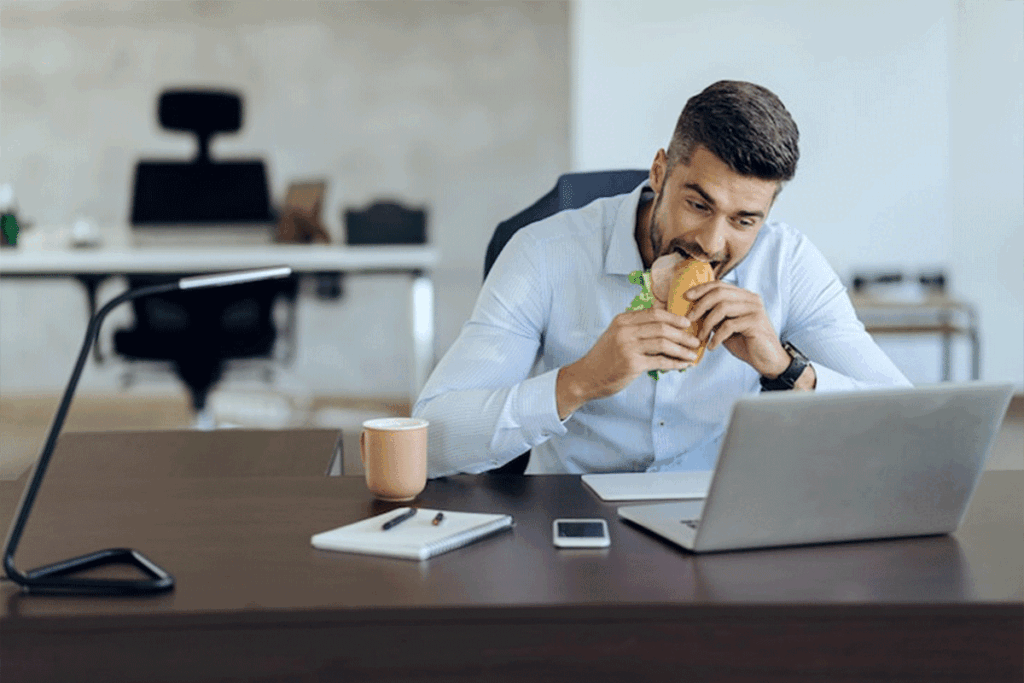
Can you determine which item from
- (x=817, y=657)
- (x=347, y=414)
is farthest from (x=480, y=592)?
(x=347, y=414)

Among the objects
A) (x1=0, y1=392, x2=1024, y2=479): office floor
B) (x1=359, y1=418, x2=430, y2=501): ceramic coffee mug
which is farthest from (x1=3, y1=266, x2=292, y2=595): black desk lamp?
(x1=0, y1=392, x2=1024, y2=479): office floor

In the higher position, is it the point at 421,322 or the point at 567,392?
the point at 567,392

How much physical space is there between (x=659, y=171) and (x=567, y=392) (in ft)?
1.54

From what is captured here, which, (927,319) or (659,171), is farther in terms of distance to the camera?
(927,319)

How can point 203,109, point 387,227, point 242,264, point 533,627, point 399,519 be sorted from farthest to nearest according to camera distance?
point 203,109 → point 387,227 → point 242,264 → point 399,519 → point 533,627

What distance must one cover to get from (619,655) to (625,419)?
0.82 metres

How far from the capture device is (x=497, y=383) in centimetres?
158

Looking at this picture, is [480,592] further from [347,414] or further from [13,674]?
[347,414]

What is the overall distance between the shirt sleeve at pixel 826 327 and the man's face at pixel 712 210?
0.57ft

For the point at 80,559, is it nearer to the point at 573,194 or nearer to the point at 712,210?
the point at 712,210

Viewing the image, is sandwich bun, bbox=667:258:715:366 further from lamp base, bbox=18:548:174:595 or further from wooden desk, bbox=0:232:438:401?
wooden desk, bbox=0:232:438:401

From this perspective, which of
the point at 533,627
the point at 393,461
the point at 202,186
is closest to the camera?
the point at 533,627

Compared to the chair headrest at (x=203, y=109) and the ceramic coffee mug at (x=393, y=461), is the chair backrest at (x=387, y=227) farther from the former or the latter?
the ceramic coffee mug at (x=393, y=461)

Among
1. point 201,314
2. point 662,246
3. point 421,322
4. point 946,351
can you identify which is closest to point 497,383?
point 662,246
